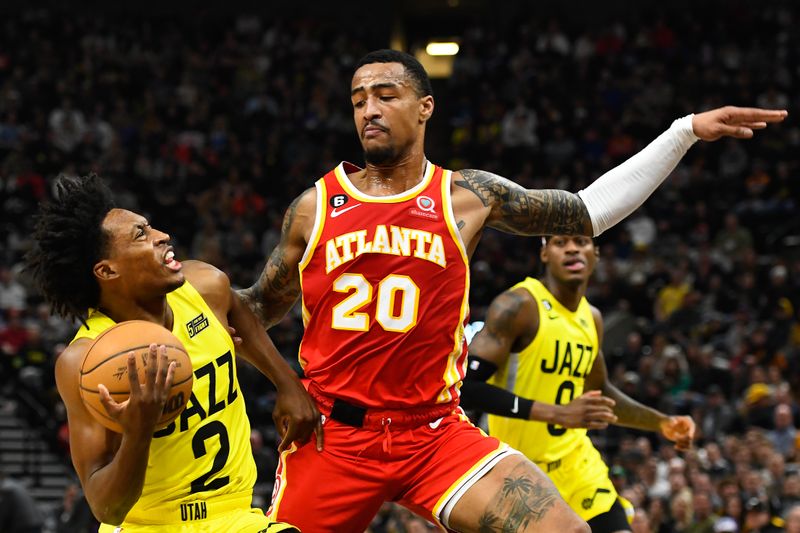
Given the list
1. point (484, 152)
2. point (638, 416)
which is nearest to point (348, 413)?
point (638, 416)

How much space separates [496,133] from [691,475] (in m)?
10.3

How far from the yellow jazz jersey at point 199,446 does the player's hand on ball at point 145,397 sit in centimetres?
48

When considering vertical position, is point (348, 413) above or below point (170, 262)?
below

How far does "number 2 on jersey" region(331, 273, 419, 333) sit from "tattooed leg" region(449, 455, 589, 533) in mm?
703

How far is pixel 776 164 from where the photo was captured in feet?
61.5

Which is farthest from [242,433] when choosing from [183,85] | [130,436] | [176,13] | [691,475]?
[176,13]

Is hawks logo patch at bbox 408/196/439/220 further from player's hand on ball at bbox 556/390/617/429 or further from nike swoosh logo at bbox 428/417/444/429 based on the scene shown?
player's hand on ball at bbox 556/390/617/429

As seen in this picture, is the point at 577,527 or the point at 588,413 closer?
the point at 577,527

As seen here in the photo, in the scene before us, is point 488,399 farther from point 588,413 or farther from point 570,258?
point 570,258

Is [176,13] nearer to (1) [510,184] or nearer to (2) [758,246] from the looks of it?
(2) [758,246]

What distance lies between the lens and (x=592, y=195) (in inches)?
202

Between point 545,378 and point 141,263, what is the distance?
307cm

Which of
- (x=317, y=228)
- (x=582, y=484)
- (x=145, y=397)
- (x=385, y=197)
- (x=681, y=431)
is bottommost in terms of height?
(x=582, y=484)

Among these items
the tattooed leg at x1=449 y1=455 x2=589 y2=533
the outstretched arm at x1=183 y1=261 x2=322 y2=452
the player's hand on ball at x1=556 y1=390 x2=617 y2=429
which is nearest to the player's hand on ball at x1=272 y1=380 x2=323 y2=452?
the outstretched arm at x1=183 y1=261 x2=322 y2=452
